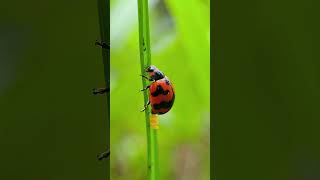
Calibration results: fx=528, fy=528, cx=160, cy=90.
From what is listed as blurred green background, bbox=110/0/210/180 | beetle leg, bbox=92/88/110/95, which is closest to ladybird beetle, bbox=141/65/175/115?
blurred green background, bbox=110/0/210/180

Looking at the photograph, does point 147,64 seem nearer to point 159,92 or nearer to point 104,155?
point 159,92

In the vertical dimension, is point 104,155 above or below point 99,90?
below

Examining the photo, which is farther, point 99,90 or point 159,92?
point 99,90

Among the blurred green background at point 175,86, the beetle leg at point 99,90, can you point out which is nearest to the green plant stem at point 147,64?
the blurred green background at point 175,86

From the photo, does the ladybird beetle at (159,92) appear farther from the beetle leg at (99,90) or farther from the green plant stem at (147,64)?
the beetle leg at (99,90)

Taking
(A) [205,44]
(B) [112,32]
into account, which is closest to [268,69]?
(A) [205,44]

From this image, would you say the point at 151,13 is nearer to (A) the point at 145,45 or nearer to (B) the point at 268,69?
(A) the point at 145,45

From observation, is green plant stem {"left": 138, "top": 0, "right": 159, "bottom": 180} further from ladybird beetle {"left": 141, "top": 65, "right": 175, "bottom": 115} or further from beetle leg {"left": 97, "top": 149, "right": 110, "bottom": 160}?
beetle leg {"left": 97, "top": 149, "right": 110, "bottom": 160}

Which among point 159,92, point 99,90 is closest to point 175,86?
point 159,92
